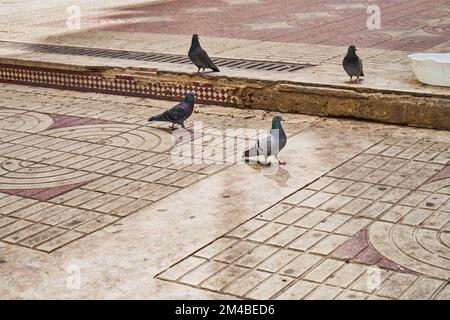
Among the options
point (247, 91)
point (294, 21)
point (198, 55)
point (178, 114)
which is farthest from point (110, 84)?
point (294, 21)

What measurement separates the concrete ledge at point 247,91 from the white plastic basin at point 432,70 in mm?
272

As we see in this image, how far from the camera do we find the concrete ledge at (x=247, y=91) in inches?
259

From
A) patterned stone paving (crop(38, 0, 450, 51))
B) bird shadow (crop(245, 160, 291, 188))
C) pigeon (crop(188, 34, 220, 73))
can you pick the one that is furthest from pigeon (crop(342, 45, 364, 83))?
patterned stone paving (crop(38, 0, 450, 51))

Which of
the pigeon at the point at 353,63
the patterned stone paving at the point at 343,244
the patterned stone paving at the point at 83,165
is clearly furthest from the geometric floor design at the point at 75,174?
the pigeon at the point at 353,63

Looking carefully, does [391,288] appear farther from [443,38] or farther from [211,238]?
[443,38]

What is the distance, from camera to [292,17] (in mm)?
11484

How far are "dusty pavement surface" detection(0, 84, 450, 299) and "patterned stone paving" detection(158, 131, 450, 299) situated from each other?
0.01m

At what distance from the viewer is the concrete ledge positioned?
21.6ft

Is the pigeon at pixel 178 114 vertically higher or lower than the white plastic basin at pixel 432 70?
lower

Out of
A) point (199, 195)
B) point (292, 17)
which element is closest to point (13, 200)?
point (199, 195)

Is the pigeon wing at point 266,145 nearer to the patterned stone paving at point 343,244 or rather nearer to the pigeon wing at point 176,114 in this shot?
the patterned stone paving at point 343,244

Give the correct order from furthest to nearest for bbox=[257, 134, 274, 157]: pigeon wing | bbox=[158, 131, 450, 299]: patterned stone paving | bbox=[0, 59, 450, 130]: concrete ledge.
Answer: bbox=[0, 59, 450, 130]: concrete ledge < bbox=[257, 134, 274, 157]: pigeon wing < bbox=[158, 131, 450, 299]: patterned stone paving

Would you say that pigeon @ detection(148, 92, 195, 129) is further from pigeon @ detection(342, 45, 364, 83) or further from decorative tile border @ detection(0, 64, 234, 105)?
pigeon @ detection(342, 45, 364, 83)

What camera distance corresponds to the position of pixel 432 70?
6695mm
